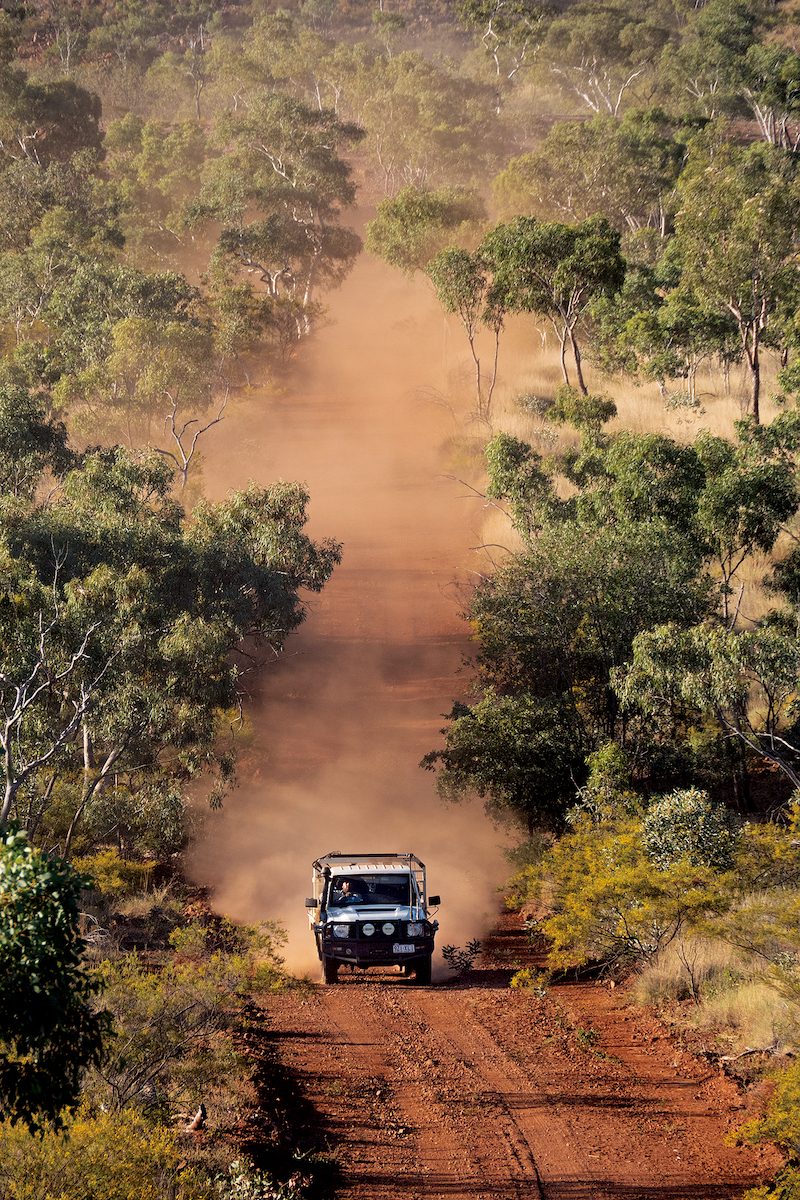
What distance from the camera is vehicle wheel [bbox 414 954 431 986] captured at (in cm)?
1321

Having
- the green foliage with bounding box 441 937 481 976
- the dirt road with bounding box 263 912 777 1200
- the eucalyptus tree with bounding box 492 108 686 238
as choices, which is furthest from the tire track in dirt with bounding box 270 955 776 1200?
the eucalyptus tree with bounding box 492 108 686 238

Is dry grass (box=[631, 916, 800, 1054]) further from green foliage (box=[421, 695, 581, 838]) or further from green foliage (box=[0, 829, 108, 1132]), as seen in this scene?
green foliage (box=[0, 829, 108, 1132])

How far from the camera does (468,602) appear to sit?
105 ft

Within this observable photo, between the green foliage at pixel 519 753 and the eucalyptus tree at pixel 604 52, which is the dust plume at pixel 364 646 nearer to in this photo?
the green foliage at pixel 519 753

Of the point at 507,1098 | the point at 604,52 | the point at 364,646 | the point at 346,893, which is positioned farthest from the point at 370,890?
the point at 604,52

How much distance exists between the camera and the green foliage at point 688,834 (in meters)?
12.1

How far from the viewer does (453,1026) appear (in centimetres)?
1161

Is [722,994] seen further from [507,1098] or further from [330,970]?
[330,970]

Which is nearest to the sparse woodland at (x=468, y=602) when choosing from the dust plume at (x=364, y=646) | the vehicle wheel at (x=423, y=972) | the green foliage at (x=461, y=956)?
the green foliage at (x=461, y=956)

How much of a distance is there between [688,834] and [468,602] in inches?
787

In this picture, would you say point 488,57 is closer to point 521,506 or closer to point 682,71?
point 682,71

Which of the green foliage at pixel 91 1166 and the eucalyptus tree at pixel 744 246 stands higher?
the eucalyptus tree at pixel 744 246

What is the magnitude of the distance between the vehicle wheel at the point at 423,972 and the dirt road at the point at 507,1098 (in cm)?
41

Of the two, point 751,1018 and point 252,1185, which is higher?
point 751,1018
